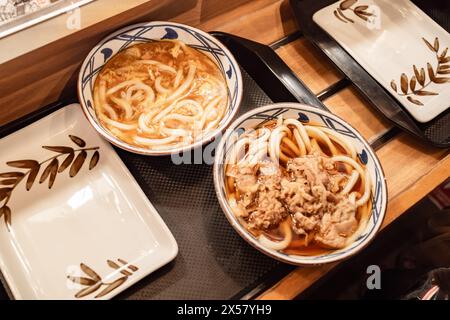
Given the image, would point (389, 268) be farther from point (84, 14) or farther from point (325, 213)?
point (84, 14)

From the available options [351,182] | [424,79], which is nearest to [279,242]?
[351,182]

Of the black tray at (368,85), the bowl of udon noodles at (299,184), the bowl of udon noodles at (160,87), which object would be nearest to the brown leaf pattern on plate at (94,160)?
the bowl of udon noodles at (160,87)

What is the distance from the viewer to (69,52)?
162 centimetres

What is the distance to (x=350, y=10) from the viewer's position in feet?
7.13

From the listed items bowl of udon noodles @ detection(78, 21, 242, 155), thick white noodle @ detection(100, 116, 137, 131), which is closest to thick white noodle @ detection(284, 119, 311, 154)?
bowl of udon noodles @ detection(78, 21, 242, 155)

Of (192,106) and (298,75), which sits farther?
(298,75)

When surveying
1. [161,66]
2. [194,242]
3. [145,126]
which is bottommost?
[194,242]

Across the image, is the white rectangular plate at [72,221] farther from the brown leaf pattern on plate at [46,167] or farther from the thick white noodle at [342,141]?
the thick white noodle at [342,141]

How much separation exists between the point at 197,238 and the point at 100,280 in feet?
1.13

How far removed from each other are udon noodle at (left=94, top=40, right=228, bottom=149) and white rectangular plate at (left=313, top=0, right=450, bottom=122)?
0.67m

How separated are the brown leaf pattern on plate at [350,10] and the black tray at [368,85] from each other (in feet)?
0.20

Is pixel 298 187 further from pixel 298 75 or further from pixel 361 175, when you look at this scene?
pixel 298 75

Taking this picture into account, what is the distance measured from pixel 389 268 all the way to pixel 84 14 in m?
1.89

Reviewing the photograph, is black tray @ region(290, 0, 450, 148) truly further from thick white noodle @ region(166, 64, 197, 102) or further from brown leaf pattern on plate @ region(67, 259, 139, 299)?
brown leaf pattern on plate @ region(67, 259, 139, 299)
